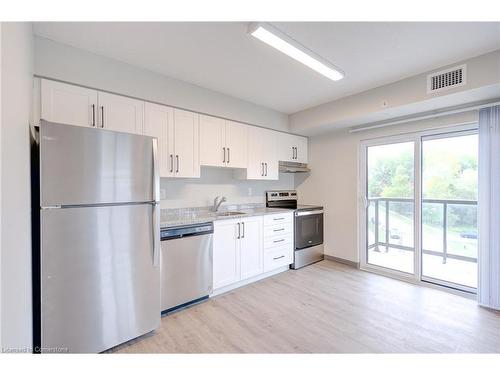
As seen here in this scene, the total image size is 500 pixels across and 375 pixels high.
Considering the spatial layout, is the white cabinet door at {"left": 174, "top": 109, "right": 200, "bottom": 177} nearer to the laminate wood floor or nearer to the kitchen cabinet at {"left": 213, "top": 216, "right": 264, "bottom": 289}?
the kitchen cabinet at {"left": 213, "top": 216, "right": 264, "bottom": 289}

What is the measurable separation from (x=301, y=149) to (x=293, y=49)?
253cm

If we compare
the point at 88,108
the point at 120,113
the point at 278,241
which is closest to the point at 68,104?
the point at 88,108

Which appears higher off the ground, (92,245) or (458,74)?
(458,74)

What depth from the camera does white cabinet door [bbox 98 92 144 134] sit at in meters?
2.20

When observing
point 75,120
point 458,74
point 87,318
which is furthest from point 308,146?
point 87,318

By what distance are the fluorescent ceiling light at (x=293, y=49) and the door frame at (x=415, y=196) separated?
1549 millimetres

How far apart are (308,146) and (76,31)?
3.77 metres

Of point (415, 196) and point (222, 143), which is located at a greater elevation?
point (222, 143)

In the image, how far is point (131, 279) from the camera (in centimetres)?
188

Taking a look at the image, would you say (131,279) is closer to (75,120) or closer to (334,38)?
(75,120)

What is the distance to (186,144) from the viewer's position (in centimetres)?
281

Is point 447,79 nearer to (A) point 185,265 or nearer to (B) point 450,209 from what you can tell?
(B) point 450,209

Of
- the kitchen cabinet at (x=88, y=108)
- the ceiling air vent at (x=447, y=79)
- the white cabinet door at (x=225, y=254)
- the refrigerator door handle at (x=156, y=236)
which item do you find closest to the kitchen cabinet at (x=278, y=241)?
the white cabinet door at (x=225, y=254)

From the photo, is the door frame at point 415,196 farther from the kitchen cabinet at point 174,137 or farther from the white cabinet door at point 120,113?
the white cabinet door at point 120,113
